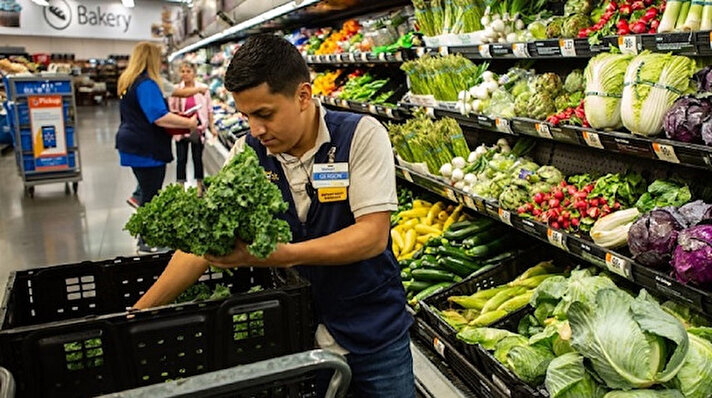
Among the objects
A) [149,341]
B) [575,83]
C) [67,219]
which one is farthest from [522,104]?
[67,219]

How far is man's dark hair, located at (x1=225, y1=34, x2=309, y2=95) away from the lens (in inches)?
63.6

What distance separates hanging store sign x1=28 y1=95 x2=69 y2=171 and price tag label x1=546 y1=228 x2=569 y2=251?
7.81 meters

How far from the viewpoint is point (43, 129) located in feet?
28.6

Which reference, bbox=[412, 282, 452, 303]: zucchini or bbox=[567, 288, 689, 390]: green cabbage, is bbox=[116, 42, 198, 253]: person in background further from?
bbox=[567, 288, 689, 390]: green cabbage

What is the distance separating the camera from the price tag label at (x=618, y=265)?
91.3 inches

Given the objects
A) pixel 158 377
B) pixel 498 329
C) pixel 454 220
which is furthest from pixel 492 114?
pixel 158 377

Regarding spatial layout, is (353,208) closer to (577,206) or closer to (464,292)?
(577,206)

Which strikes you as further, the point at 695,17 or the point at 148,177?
the point at 148,177

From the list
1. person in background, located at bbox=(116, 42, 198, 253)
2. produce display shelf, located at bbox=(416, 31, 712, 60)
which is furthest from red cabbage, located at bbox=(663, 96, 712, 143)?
person in background, located at bbox=(116, 42, 198, 253)

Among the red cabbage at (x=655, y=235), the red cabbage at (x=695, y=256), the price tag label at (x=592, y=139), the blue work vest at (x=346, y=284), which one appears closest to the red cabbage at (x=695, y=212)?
the red cabbage at (x=655, y=235)

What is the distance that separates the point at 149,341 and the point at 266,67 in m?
0.74

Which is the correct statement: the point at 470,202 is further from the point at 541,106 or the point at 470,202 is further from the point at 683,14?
the point at 683,14

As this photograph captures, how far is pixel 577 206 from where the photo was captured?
278 cm

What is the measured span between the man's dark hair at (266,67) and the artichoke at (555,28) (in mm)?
1886
